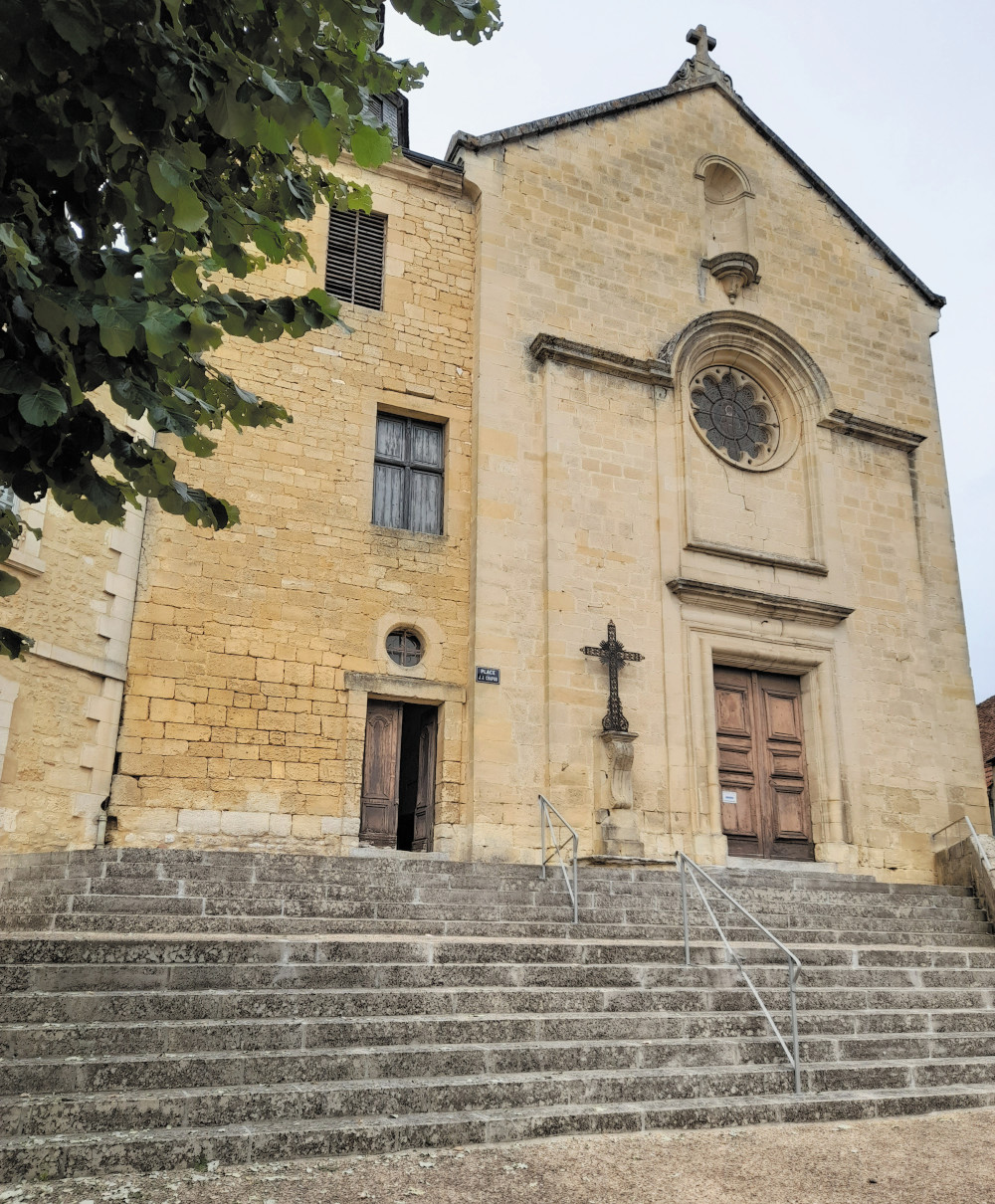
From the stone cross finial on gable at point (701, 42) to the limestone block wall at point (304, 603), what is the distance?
18.0 feet

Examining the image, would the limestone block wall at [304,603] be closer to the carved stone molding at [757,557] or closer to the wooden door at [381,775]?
the wooden door at [381,775]

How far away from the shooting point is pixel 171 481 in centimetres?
395

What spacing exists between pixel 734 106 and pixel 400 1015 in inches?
531

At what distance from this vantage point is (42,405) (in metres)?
3.13

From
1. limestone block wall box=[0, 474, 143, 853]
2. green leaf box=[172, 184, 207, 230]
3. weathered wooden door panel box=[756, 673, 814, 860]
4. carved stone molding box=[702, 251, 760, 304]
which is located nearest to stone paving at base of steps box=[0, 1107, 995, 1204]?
green leaf box=[172, 184, 207, 230]

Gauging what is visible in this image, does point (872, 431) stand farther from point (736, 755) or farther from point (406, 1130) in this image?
point (406, 1130)

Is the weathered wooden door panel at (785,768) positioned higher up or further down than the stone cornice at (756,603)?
further down

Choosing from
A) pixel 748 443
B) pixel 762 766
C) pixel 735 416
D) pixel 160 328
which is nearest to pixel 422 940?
pixel 160 328

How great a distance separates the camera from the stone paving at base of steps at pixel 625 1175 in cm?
377

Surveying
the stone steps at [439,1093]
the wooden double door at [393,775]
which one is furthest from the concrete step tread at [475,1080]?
the wooden double door at [393,775]

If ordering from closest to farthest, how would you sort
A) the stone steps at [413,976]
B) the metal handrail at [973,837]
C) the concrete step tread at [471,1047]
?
the concrete step tread at [471,1047]
the stone steps at [413,976]
the metal handrail at [973,837]

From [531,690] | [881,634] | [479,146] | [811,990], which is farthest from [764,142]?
[811,990]

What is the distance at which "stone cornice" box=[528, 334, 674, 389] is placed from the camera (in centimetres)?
1180

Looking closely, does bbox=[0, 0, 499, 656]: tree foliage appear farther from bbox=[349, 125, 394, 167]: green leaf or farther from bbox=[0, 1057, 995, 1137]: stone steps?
bbox=[0, 1057, 995, 1137]: stone steps
